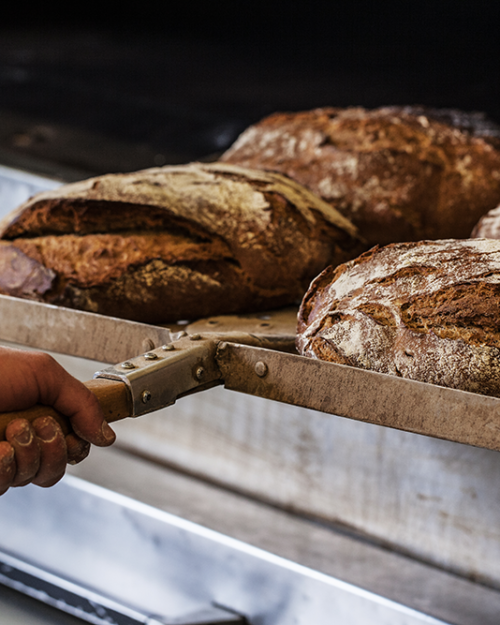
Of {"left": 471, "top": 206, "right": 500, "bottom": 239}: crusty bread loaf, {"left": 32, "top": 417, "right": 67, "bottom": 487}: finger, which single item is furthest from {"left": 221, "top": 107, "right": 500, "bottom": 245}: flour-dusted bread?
{"left": 32, "top": 417, "right": 67, "bottom": 487}: finger

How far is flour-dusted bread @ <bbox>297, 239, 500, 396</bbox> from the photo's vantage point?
721mm

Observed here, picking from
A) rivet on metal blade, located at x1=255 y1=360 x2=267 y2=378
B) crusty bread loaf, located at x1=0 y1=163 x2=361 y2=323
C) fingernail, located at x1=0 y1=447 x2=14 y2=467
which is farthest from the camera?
crusty bread loaf, located at x1=0 y1=163 x2=361 y2=323

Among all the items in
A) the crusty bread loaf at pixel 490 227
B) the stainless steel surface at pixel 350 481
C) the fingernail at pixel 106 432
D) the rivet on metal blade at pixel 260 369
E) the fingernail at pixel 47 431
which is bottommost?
the stainless steel surface at pixel 350 481

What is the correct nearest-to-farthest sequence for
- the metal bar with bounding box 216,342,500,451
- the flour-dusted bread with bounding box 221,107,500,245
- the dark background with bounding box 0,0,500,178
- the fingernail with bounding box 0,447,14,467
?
the fingernail with bounding box 0,447,14,467, the metal bar with bounding box 216,342,500,451, the flour-dusted bread with bounding box 221,107,500,245, the dark background with bounding box 0,0,500,178

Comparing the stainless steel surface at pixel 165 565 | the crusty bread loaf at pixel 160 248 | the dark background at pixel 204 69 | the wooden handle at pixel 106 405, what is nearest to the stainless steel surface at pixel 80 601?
Answer: the stainless steel surface at pixel 165 565

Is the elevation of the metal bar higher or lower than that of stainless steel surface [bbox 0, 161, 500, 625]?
higher

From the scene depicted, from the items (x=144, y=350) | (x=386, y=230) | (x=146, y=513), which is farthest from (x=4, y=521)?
(x=386, y=230)

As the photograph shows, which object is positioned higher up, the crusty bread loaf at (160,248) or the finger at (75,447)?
the crusty bread loaf at (160,248)

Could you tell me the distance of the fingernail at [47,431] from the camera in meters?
0.56

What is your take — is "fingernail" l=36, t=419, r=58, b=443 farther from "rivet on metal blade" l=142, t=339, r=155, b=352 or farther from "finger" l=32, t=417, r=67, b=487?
"rivet on metal blade" l=142, t=339, r=155, b=352

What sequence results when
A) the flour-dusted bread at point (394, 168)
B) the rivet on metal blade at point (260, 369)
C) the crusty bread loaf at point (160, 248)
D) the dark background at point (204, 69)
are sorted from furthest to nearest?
the dark background at point (204, 69) → the flour-dusted bread at point (394, 168) → the crusty bread loaf at point (160, 248) → the rivet on metal blade at point (260, 369)

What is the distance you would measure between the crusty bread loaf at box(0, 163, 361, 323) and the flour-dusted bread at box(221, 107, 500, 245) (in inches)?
8.8

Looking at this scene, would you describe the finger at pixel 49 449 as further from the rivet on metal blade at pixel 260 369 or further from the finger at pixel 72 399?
the rivet on metal blade at pixel 260 369

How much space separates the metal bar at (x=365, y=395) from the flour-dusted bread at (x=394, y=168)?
58cm
